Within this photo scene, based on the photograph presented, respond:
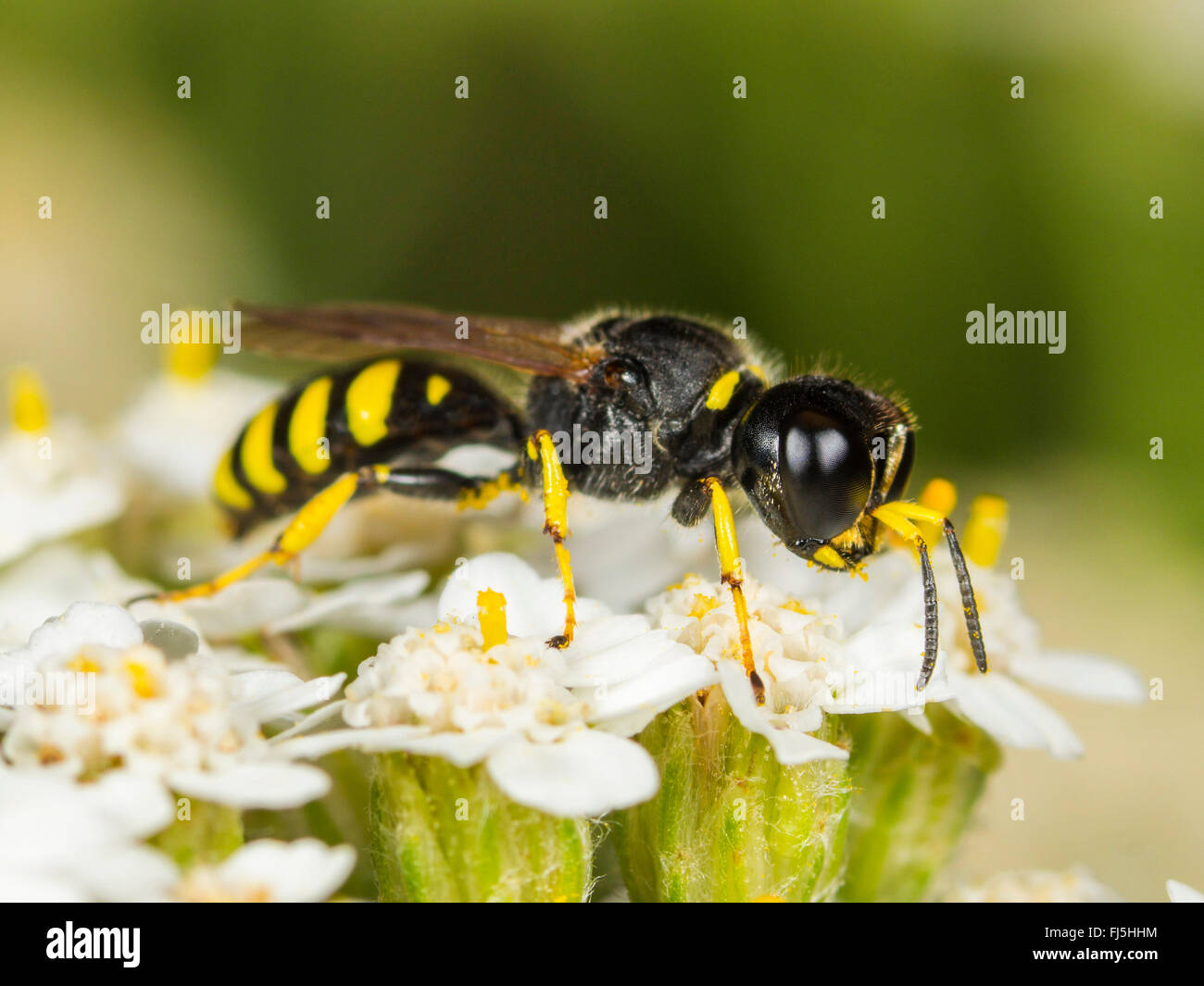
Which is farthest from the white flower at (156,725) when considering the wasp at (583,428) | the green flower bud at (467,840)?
the wasp at (583,428)

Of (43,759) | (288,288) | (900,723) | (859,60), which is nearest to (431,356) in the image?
(288,288)

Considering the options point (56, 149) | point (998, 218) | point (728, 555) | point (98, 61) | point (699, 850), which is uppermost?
point (98, 61)

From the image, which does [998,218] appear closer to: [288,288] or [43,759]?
[288,288]

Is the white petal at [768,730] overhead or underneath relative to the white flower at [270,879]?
overhead

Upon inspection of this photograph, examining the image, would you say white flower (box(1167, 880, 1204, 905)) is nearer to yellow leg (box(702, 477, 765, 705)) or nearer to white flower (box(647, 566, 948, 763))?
white flower (box(647, 566, 948, 763))

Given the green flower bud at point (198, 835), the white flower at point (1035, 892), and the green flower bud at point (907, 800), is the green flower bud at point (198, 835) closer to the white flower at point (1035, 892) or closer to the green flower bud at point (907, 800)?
the green flower bud at point (907, 800)

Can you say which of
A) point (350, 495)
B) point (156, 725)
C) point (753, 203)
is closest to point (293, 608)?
point (350, 495)
